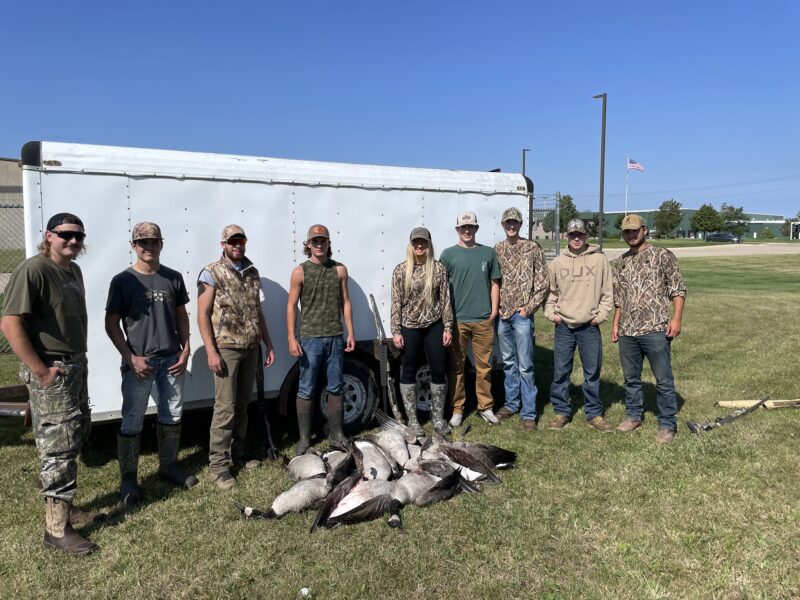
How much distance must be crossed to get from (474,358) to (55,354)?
4072mm

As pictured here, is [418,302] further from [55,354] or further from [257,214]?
[55,354]

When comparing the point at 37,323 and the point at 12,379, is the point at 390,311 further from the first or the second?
the point at 12,379

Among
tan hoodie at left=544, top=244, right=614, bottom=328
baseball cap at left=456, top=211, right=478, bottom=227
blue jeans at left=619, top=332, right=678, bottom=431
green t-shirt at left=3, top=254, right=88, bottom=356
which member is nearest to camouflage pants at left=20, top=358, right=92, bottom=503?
green t-shirt at left=3, top=254, right=88, bottom=356

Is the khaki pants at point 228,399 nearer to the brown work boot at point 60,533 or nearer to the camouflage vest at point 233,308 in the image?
the camouflage vest at point 233,308

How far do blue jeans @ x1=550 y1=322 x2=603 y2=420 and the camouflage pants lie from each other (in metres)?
4.39

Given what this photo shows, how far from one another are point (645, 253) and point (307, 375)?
136 inches

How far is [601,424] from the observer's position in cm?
580

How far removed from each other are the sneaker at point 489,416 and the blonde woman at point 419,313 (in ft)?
2.22

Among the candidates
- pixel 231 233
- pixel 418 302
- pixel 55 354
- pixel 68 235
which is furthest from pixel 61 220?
pixel 418 302

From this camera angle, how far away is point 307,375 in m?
5.05

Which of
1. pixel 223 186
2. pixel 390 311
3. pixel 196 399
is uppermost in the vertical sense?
pixel 223 186

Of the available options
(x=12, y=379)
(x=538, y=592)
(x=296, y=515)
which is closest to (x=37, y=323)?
(x=296, y=515)

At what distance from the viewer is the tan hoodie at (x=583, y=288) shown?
558 centimetres

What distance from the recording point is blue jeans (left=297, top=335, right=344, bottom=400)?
5008 millimetres
